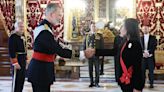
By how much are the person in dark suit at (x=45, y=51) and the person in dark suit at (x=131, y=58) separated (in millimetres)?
817

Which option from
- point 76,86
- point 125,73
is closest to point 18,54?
point 125,73

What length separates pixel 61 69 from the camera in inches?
474

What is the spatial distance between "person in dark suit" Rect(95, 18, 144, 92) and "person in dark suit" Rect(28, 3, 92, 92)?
82 centimetres

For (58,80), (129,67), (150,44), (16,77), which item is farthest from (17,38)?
(58,80)

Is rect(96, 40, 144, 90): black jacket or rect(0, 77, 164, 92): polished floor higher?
rect(96, 40, 144, 90): black jacket

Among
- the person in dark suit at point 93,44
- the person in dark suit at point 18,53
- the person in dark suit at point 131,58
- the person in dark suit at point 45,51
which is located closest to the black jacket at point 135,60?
the person in dark suit at point 131,58

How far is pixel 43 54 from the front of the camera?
16.0 ft

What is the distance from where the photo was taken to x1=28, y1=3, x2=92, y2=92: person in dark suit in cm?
485

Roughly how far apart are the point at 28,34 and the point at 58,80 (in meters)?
2.12

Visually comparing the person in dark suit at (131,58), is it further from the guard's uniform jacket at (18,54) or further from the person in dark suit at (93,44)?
the person in dark suit at (93,44)

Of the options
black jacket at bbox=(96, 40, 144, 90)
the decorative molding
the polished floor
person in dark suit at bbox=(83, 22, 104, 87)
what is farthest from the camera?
the decorative molding

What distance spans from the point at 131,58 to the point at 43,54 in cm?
110

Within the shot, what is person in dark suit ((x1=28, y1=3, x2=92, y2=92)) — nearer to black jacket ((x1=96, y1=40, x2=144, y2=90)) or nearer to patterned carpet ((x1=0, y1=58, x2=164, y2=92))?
black jacket ((x1=96, y1=40, x2=144, y2=90))

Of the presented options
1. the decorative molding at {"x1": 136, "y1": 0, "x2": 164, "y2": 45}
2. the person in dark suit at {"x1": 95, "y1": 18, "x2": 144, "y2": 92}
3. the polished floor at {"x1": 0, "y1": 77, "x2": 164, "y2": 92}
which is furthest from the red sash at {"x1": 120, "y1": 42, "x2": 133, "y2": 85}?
the decorative molding at {"x1": 136, "y1": 0, "x2": 164, "y2": 45}
